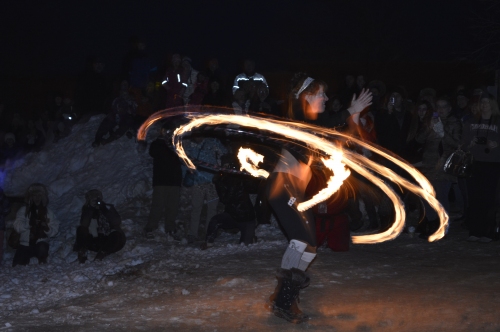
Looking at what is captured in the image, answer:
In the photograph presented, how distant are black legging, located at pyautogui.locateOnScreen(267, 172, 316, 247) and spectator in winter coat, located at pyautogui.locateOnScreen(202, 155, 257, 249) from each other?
13.1 ft

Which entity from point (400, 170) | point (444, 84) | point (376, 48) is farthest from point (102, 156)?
point (376, 48)

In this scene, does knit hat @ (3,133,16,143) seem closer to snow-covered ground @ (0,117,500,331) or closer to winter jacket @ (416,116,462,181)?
snow-covered ground @ (0,117,500,331)

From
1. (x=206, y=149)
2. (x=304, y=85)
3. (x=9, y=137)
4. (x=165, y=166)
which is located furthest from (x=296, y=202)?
(x=9, y=137)

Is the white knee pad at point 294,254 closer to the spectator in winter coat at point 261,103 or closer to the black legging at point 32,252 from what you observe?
the black legging at point 32,252

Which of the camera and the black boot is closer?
the black boot

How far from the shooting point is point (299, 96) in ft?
21.1

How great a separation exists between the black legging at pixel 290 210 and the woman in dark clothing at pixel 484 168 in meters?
4.53

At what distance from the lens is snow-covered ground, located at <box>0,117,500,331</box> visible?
20.9 ft

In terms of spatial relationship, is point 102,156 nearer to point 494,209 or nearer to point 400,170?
point 400,170

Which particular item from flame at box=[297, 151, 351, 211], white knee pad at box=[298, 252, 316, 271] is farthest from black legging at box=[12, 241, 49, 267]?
white knee pad at box=[298, 252, 316, 271]

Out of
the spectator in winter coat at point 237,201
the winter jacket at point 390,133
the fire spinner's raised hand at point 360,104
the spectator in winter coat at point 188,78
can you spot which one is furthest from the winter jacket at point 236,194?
the fire spinner's raised hand at point 360,104

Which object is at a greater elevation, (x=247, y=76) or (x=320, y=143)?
(x=247, y=76)

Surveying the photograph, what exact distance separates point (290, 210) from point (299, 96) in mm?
1059

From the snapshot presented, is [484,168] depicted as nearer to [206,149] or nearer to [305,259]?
[206,149]
